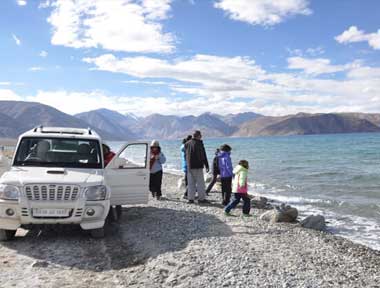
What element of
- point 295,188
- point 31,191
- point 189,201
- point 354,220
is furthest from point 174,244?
point 295,188

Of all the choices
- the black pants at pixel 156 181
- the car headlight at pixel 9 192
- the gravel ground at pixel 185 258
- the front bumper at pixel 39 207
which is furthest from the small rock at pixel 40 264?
the black pants at pixel 156 181

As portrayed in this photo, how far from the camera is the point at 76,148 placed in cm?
991

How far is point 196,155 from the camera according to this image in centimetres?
1353

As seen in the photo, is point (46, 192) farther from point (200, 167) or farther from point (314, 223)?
point (314, 223)

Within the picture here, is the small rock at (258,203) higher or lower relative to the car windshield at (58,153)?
lower

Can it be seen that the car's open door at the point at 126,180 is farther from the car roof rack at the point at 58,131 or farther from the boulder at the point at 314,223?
the boulder at the point at 314,223

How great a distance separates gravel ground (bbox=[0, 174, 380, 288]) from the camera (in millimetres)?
6629

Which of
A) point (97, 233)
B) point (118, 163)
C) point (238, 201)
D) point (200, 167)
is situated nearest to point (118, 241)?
point (97, 233)

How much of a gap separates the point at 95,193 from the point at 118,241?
1.27m

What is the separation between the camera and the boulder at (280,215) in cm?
1315

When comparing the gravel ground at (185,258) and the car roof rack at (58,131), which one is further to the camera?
the car roof rack at (58,131)

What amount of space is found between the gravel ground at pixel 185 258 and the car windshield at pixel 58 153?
1554 millimetres

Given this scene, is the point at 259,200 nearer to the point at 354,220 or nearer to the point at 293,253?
the point at 354,220

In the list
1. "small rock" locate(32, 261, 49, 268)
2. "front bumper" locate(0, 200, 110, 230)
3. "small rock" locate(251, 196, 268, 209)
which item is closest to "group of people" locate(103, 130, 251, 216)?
"small rock" locate(251, 196, 268, 209)
